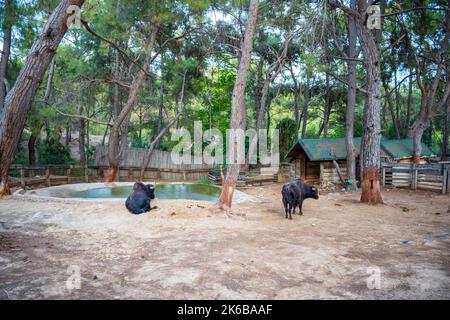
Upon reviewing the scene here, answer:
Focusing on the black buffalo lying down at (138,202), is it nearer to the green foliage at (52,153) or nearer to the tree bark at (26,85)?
the tree bark at (26,85)

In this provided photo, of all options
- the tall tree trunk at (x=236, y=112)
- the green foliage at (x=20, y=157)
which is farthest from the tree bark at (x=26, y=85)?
the green foliage at (x=20, y=157)

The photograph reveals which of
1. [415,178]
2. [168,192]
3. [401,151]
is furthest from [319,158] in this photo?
[168,192]

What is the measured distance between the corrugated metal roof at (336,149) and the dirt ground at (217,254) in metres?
8.02

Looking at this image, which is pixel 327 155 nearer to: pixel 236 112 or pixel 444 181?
pixel 444 181

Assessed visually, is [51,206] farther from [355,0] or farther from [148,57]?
[355,0]

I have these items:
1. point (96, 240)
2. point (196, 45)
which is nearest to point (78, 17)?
point (96, 240)

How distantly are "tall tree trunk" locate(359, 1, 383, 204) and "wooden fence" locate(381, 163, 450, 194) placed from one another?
4701 millimetres

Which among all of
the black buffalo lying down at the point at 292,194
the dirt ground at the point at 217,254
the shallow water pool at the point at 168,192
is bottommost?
the dirt ground at the point at 217,254

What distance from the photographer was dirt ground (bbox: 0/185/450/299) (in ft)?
12.4

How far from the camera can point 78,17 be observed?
19.8 ft

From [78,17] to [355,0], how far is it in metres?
12.7

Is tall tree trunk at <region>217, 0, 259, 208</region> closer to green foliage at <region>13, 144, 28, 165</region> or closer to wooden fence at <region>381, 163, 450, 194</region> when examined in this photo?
wooden fence at <region>381, 163, 450, 194</region>

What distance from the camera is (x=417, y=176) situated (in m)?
14.7

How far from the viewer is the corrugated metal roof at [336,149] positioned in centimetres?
1717
